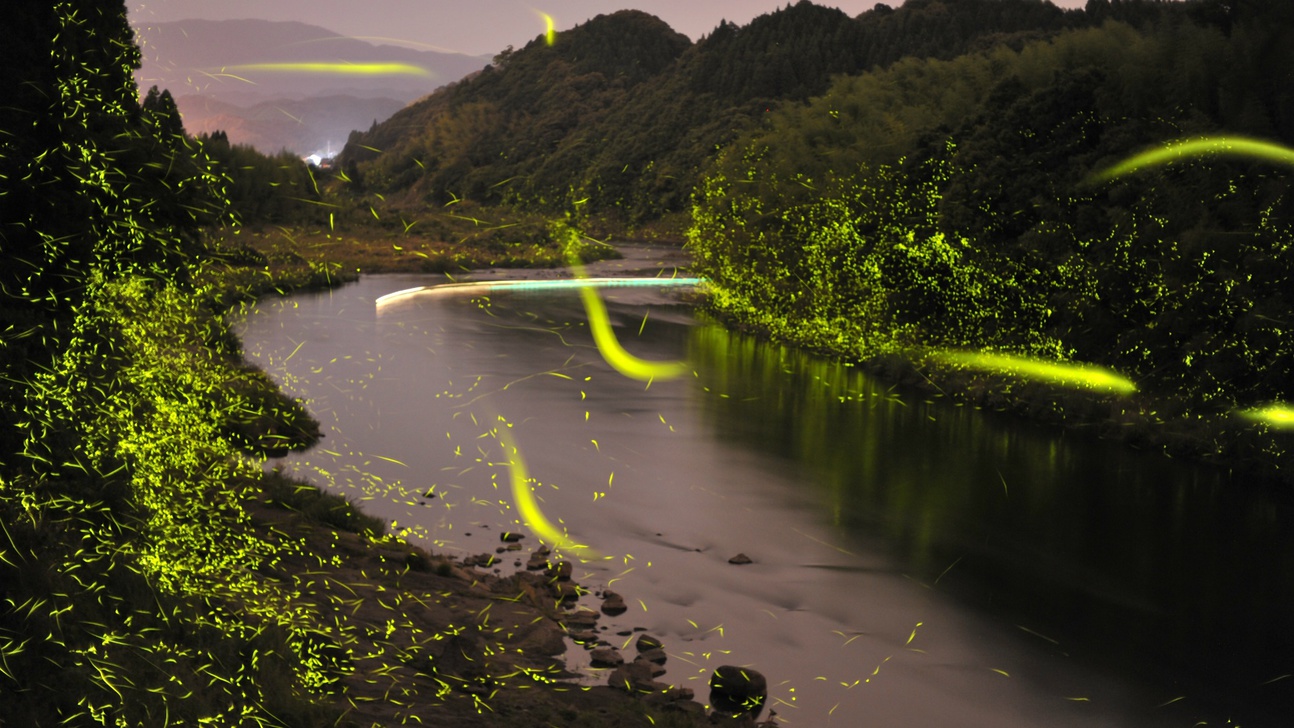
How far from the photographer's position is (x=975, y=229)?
81.0ft

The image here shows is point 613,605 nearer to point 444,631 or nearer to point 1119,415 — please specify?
point 444,631

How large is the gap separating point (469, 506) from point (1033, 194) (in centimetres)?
1473

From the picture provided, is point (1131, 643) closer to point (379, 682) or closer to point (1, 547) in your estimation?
point (379, 682)

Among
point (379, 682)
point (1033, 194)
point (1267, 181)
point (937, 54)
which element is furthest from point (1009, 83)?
point (937, 54)

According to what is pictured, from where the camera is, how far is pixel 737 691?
27.5 ft

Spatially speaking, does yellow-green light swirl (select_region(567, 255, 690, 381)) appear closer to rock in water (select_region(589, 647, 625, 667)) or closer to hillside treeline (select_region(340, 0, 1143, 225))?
rock in water (select_region(589, 647, 625, 667))

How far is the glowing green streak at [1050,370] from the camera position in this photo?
791 inches

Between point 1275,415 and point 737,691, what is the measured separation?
11750mm

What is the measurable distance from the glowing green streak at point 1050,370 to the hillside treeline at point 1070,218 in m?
0.23

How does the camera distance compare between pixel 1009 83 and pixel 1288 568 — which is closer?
pixel 1288 568

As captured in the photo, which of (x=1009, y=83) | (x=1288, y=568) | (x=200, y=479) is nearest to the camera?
(x=200, y=479)

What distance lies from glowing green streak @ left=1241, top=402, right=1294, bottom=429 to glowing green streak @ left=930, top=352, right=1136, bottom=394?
265 centimetres

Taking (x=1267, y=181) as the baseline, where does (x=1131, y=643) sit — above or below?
below

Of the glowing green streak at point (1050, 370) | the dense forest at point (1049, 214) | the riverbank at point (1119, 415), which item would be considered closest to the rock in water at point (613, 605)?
the riverbank at point (1119, 415)
